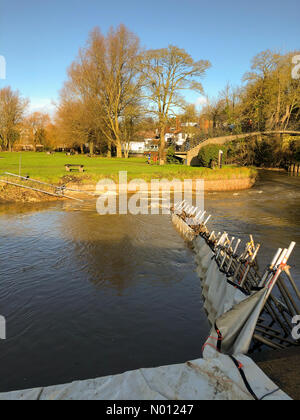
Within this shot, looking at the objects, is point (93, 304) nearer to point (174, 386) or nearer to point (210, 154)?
point (174, 386)

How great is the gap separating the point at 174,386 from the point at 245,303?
2098 mm

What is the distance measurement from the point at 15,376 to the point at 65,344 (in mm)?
1186

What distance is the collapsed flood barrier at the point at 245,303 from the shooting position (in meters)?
5.39

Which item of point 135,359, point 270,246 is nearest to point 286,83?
point 270,246

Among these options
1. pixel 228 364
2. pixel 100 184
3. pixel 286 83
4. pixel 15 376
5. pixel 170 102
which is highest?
pixel 286 83

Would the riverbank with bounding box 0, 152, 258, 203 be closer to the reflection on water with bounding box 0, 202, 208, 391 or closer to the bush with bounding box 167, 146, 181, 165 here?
the reflection on water with bounding box 0, 202, 208, 391

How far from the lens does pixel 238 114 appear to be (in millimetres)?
51125

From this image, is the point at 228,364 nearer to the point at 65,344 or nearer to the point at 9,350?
the point at 65,344

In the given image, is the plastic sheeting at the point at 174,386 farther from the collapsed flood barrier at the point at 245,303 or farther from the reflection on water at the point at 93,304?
the reflection on water at the point at 93,304

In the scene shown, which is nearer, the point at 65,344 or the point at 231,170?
the point at 65,344

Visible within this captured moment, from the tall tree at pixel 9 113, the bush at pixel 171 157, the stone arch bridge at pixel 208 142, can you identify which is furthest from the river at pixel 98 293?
the tall tree at pixel 9 113

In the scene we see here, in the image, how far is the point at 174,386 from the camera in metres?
4.06
